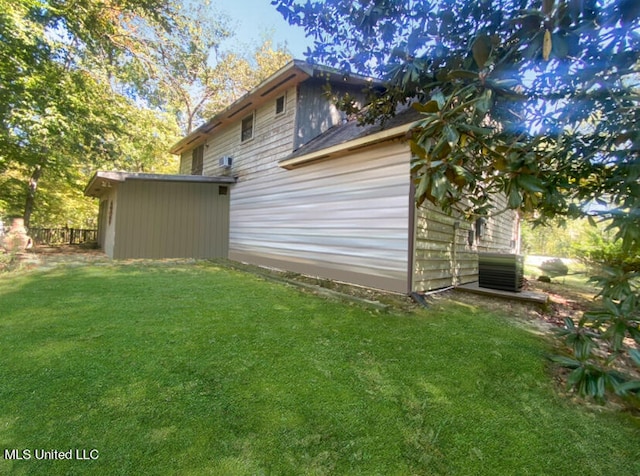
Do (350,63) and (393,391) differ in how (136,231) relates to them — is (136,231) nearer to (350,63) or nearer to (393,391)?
(350,63)

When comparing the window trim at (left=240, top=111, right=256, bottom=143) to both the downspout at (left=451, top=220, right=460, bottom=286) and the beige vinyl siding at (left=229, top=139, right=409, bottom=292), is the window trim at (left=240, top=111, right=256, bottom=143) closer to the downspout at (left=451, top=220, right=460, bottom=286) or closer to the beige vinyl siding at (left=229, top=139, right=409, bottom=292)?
the beige vinyl siding at (left=229, top=139, right=409, bottom=292)

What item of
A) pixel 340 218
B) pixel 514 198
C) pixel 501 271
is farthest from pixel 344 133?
pixel 514 198

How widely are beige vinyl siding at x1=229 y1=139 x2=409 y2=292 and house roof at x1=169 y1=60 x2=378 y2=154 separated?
1.48 meters

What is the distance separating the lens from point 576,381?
2201 millimetres

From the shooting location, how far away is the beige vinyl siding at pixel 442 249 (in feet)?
16.4

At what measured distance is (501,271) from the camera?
546 centimetres

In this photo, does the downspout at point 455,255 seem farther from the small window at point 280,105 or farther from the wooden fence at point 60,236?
the wooden fence at point 60,236

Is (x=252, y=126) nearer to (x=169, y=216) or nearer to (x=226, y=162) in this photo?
(x=226, y=162)

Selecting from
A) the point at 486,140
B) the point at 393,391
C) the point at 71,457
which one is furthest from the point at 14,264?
the point at 486,140

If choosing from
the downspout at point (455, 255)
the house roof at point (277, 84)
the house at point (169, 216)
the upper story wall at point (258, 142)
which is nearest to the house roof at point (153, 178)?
the house at point (169, 216)

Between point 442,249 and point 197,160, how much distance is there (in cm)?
1082

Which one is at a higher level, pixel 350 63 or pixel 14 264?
pixel 350 63

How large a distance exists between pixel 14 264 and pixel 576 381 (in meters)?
10.2

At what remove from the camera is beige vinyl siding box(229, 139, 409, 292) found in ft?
16.6
